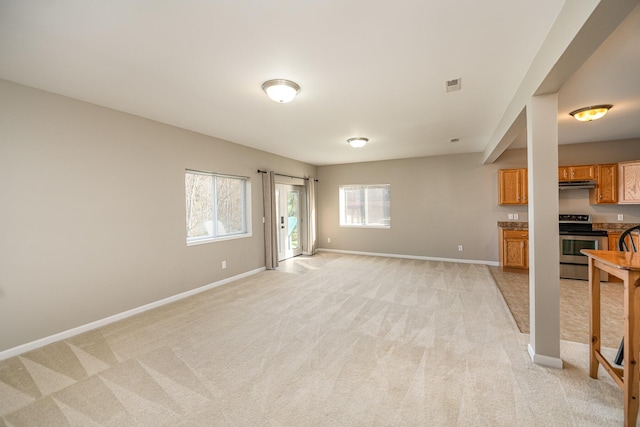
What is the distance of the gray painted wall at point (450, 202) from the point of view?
512 centimetres

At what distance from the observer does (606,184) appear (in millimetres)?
4832

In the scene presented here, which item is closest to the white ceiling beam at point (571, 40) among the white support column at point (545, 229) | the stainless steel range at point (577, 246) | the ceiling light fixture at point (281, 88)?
the white support column at point (545, 229)

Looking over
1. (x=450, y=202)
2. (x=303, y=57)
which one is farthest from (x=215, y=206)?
(x=450, y=202)

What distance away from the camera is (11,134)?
251cm

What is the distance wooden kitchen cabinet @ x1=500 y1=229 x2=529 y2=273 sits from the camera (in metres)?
5.11

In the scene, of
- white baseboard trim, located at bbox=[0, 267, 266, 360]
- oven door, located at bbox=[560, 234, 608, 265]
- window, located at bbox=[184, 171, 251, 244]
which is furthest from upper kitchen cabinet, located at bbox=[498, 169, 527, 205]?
white baseboard trim, located at bbox=[0, 267, 266, 360]

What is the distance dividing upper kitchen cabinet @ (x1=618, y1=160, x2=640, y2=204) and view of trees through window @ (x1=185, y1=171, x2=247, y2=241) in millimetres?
7050

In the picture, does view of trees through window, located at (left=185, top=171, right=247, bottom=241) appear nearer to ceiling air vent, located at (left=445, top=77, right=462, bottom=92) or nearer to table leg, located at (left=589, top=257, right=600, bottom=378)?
ceiling air vent, located at (left=445, top=77, right=462, bottom=92)

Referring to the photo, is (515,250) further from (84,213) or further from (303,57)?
(84,213)

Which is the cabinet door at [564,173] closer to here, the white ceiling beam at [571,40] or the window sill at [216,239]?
the white ceiling beam at [571,40]

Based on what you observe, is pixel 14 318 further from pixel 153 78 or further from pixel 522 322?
pixel 522 322

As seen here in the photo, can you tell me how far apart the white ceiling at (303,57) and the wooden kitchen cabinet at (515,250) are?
7.58ft

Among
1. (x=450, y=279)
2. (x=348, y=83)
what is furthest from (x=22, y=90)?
(x=450, y=279)

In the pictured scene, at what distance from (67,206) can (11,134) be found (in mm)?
801
